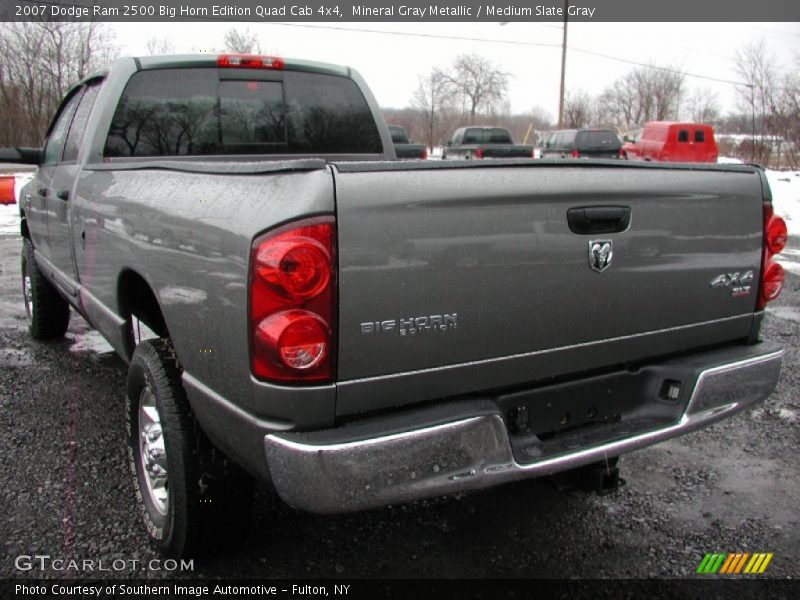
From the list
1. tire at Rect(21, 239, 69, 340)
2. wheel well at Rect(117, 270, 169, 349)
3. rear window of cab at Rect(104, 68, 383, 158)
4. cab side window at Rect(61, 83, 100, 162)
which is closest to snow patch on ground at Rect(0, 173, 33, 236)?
tire at Rect(21, 239, 69, 340)

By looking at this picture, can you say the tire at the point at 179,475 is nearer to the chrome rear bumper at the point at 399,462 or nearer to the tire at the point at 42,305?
the chrome rear bumper at the point at 399,462

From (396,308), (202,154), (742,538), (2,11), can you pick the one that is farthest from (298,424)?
(2,11)

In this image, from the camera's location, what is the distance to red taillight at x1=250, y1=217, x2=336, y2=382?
1815 mm

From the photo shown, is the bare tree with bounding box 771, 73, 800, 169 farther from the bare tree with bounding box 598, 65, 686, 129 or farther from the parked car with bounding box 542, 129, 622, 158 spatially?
the bare tree with bounding box 598, 65, 686, 129

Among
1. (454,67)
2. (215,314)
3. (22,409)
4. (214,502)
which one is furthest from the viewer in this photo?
(454,67)

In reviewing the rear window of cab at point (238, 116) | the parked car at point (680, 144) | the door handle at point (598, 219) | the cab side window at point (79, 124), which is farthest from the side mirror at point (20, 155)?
the parked car at point (680, 144)

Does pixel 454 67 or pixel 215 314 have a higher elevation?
pixel 454 67

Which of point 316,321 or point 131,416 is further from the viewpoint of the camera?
point 131,416

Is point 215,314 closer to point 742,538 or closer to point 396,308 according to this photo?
point 396,308

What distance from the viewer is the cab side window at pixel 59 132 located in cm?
437

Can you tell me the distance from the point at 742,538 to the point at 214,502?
2073 mm

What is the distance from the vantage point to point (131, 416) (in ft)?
9.18

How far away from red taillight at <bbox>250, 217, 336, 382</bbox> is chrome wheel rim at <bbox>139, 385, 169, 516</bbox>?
0.92 meters

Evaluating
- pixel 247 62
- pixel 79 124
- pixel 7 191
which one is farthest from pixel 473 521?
pixel 7 191
